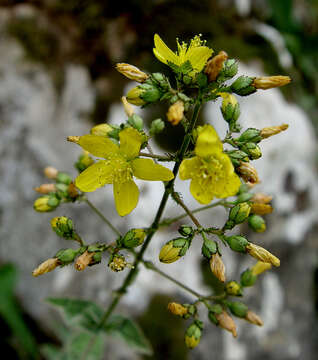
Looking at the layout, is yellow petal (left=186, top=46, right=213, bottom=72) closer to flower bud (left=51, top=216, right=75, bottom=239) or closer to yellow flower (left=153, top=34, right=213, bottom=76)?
yellow flower (left=153, top=34, right=213, bottom=76)

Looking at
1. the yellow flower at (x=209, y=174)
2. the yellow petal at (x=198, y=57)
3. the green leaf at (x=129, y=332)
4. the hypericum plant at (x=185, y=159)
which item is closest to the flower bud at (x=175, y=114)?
the hypericum plant at (x=185, y=159)

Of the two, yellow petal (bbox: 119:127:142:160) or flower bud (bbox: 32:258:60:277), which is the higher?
yellow petal (bbox: 119:127:142:160)

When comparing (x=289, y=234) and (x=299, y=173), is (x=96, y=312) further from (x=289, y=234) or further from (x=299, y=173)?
(x=299, y=173)

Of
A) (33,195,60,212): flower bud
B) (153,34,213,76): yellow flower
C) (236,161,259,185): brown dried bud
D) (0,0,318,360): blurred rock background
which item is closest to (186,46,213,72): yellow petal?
(153,34,213,76): yellow flower

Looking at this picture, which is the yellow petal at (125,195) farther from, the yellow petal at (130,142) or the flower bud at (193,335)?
the flower bud at (193,335)

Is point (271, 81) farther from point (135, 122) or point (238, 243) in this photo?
point (238, 243)

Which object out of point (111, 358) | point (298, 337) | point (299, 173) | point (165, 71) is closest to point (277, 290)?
point (298, 337)
